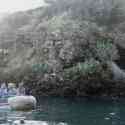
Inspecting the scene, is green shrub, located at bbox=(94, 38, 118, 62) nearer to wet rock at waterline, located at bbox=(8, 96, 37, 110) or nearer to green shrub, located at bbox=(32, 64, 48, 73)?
green shrub, located at bbox=(32, 64, 48, 73)

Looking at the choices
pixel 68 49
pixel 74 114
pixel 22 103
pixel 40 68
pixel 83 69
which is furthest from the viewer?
pixel 40 68

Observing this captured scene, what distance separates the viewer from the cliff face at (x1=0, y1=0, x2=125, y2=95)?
175ft

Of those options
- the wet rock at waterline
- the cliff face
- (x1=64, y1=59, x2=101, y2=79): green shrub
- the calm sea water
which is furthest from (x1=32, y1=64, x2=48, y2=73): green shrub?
the wet rock at waterline

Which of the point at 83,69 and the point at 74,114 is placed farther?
the point at 83,69

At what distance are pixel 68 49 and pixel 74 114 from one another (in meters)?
19.5

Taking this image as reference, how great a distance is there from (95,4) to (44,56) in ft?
38.4

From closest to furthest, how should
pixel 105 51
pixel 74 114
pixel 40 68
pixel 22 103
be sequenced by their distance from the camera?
pixel 22 103, pixel 74 114, pixel 105 51, pixel 40 68

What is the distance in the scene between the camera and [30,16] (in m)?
69.3

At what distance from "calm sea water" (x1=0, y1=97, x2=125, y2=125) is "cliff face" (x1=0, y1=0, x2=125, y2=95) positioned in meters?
10.1

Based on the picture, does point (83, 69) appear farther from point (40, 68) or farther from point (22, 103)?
point (22, 103)

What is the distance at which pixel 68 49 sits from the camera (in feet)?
178

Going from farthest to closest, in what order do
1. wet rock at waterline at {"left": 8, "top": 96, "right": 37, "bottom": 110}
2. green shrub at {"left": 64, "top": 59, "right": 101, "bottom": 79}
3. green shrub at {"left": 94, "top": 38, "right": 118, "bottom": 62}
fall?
green shrub at {"left": 94, "top": 38, "right": 118, "bottom": 62} → green shrub at {"left": 64, "top": 59, "right": 101, "bottom": 79} → wet rock at waterline at {"left": 8, "top": 96, "right": 37, "bottom": 110}

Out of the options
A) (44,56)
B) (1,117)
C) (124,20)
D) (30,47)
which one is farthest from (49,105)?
(124,20)

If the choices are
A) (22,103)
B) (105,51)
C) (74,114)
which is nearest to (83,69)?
(105,51)
